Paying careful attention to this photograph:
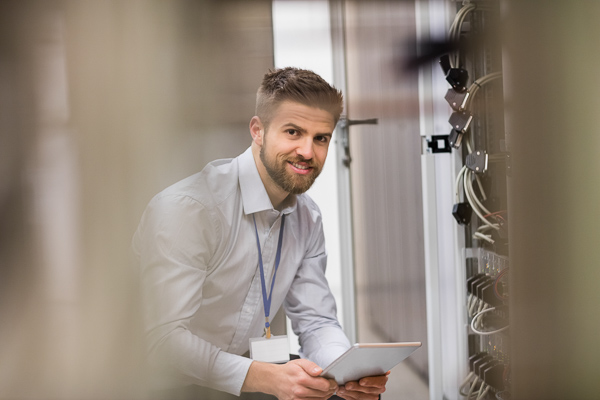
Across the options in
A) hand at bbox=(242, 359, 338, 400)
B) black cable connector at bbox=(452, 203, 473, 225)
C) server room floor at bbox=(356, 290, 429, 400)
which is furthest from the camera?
black cable connector at bbox=(452, 203, 473, 225)

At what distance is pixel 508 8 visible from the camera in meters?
1.29

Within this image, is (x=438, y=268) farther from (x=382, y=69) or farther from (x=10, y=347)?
(x=10, y=347)

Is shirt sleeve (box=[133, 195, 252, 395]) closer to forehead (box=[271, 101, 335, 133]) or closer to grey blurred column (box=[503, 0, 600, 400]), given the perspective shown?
forehead (box=[271, 101, 335, 133])

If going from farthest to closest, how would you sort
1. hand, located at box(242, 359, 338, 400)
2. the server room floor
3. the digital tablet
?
the server room floor < hand, located at box(242, 359, 338, 400) < the digital tablet

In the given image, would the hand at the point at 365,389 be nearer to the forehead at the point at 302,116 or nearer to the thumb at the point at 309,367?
the thumb at the point at 309,367

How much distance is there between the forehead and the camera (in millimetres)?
1139

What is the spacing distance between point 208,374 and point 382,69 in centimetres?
76

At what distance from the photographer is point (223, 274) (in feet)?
3.83

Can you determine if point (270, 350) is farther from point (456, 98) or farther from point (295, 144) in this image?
point (456, 98)

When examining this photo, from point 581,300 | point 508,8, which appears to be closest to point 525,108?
point 508,8

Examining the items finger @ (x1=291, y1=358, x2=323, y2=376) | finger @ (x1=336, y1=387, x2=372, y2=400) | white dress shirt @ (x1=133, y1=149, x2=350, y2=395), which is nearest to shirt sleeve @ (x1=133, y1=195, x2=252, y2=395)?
white dress shirt @ (x1=133, y1=149, x2=350, y2=395)

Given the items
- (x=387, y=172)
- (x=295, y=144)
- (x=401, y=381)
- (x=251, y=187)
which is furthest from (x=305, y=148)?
(x=401, y=381)

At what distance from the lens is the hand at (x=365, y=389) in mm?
1173

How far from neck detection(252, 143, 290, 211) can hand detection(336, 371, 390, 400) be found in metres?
0.41
